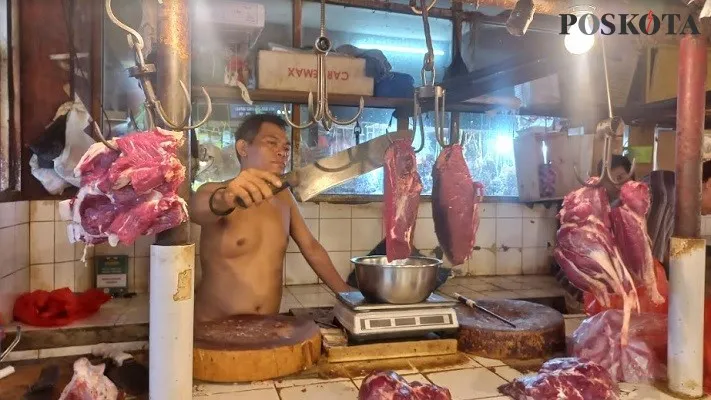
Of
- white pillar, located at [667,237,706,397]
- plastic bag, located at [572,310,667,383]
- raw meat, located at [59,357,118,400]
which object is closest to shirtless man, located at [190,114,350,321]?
raw meat, located at [59,357,118,400]

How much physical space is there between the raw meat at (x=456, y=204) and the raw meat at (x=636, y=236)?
56 centimetres

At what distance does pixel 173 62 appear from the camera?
53.7 inches

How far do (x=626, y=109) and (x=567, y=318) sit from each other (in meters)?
1.61

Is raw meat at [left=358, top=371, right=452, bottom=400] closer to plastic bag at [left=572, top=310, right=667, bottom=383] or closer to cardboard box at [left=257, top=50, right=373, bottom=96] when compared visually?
plastic bag at [left=572, top=310, right=667, bottom=383]

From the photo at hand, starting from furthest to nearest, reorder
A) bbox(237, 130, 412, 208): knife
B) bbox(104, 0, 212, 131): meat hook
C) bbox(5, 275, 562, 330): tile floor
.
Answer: bbox(5, 275, 562, 330): tile floor → bbox(237, 130, 412, 208): knife → bbox(104, 0, 212, 131): meat hook

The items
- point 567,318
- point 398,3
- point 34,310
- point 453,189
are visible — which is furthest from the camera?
point 398,3

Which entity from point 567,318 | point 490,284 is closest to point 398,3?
point 490,284

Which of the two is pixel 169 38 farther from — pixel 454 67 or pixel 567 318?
pixel 454 67

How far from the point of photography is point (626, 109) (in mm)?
3502

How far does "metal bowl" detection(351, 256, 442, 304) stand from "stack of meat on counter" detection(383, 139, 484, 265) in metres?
0.07

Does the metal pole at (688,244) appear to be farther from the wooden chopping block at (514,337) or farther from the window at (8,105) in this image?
the window at (8,105)

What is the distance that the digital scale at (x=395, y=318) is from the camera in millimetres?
2133

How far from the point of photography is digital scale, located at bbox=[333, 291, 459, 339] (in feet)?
7.00

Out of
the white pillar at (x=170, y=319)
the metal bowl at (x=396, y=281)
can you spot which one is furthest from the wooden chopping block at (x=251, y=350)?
the white pillar at (x=170, y=319)
